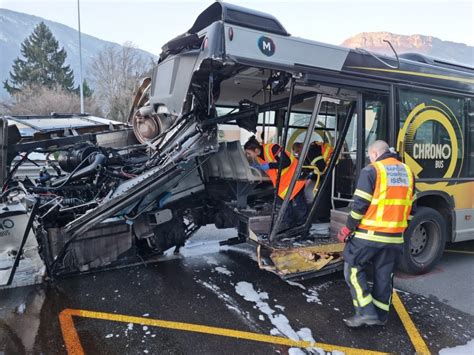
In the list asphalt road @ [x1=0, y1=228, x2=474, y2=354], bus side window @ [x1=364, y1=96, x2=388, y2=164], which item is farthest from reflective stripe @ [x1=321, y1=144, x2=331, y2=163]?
asphalt road @ [x1=0, y1=228, x2=474, y2=354]

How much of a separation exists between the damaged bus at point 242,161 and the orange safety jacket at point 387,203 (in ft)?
3.57

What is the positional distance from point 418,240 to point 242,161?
2516 millimetres

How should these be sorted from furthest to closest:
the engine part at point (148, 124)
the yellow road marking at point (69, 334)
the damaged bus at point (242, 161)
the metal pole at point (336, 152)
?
the engine part at point (148, 124) < the metal pole at point (336, 152) < the damaged bus at point (242, 161) < the yellow road marking at point (69, 334)

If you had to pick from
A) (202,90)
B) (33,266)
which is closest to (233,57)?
(202,90)

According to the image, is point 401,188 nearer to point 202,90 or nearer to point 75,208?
point 202,90

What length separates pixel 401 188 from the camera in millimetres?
3365

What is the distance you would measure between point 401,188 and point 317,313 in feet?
4.98

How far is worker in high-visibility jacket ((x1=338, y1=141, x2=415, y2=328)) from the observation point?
336 cm

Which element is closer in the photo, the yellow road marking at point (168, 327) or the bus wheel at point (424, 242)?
the yellow road marking at point (168, 327)

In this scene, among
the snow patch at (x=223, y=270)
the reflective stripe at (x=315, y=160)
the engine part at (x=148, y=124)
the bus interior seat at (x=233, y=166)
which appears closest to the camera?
the bus interior seat at (x=233, y=166)

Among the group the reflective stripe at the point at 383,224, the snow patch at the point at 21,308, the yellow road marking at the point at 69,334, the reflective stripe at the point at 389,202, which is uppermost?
the reflective stripe at the point at 389,202

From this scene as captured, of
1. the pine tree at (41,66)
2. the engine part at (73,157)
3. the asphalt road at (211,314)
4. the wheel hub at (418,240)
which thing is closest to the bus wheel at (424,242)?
the wheel hub at (418,240)

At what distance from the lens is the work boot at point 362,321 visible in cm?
350

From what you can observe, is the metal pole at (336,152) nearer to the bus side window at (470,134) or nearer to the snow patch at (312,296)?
the snow patch at (312,296)
